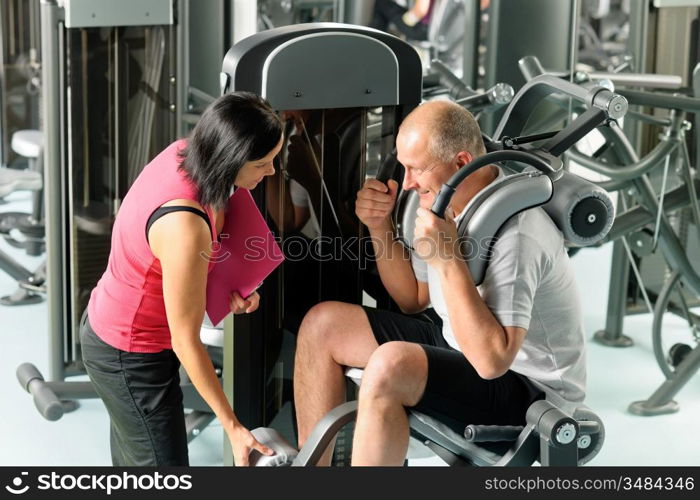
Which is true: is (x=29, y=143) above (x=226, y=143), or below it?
below

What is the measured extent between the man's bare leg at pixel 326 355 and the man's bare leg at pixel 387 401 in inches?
9.5

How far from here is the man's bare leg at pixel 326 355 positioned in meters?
2.45

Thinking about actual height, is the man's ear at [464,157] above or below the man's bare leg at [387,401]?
above

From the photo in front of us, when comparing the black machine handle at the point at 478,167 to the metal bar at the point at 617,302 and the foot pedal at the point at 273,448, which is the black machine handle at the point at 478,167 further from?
the metal bar at the point at 617,302

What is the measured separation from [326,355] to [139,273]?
52 cm

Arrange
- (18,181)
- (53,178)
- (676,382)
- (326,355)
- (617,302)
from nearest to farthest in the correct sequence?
(326,355) → (53,178) → (676,382) → (617,302) → (18,181)

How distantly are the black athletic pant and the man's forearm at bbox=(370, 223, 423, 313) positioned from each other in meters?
0.56

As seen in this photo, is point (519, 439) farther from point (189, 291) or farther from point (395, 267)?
point (189, 291)

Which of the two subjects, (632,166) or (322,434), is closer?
(322,434)

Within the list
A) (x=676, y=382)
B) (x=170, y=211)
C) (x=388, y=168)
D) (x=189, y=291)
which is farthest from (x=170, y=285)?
(x=676, y=382)

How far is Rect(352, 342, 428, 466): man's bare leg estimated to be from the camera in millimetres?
2172

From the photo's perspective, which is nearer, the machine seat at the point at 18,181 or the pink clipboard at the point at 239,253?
the pink clipboard at the point at 239,253

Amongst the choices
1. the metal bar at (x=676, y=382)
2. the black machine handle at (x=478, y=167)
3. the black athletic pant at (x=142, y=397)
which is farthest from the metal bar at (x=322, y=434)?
the metal bar at (x=676, y=382)

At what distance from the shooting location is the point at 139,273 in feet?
7.02
